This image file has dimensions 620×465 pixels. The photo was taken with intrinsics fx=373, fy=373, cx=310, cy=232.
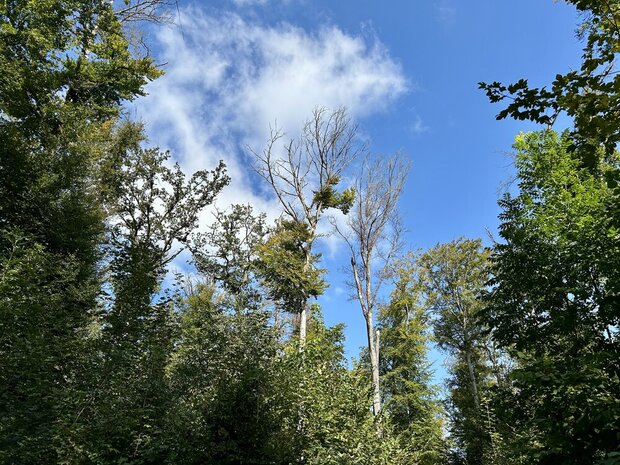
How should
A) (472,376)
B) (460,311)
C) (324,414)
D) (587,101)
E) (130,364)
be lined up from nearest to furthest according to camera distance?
(587,101) < (130,364) < (324,414) < (472,376) < (460,311)

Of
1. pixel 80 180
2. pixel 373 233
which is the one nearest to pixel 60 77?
pixel 80 180

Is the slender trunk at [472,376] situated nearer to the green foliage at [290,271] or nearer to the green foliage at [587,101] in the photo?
the green foliage at [290,271]

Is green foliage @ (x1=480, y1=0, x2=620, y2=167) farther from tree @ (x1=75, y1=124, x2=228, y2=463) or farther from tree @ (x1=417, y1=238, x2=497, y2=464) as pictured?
tree @ (x1=417, y1=238, x2=497, y2=464)

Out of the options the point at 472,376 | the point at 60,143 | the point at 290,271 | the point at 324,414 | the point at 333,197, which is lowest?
the point at 324,414

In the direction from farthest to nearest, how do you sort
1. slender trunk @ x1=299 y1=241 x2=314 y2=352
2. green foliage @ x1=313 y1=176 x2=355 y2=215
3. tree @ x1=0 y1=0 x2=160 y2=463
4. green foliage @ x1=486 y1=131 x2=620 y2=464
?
green foliage @ x1=313 y1=176 x2=355 y2=215
slender trunk @ x1=299 y1=241 x2=314 y2=352
tree @ x1=0 y1=0 x2=160 y2=463
green foliage @ x1=486 y1=131 x2=620 y2=464

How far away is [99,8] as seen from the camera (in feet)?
37.3

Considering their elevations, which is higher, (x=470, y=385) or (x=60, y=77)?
(x=60, y=77)

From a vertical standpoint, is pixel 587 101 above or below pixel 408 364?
below

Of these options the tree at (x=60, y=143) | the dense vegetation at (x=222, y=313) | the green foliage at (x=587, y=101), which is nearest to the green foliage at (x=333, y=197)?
the dense vegetation at (x=222, y=313)

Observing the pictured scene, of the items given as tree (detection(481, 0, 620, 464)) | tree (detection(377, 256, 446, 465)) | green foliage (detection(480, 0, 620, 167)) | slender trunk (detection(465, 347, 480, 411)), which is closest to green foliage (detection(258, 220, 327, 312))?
tree (detection(377, 256, 446, 465))

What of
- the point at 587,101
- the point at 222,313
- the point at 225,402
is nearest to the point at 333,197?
the point at 222,313

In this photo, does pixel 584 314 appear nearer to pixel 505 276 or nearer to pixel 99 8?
pixel 505 276

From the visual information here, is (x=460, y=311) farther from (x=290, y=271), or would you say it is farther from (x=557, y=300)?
(x=557, y=300)

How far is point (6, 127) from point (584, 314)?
12.7 m
